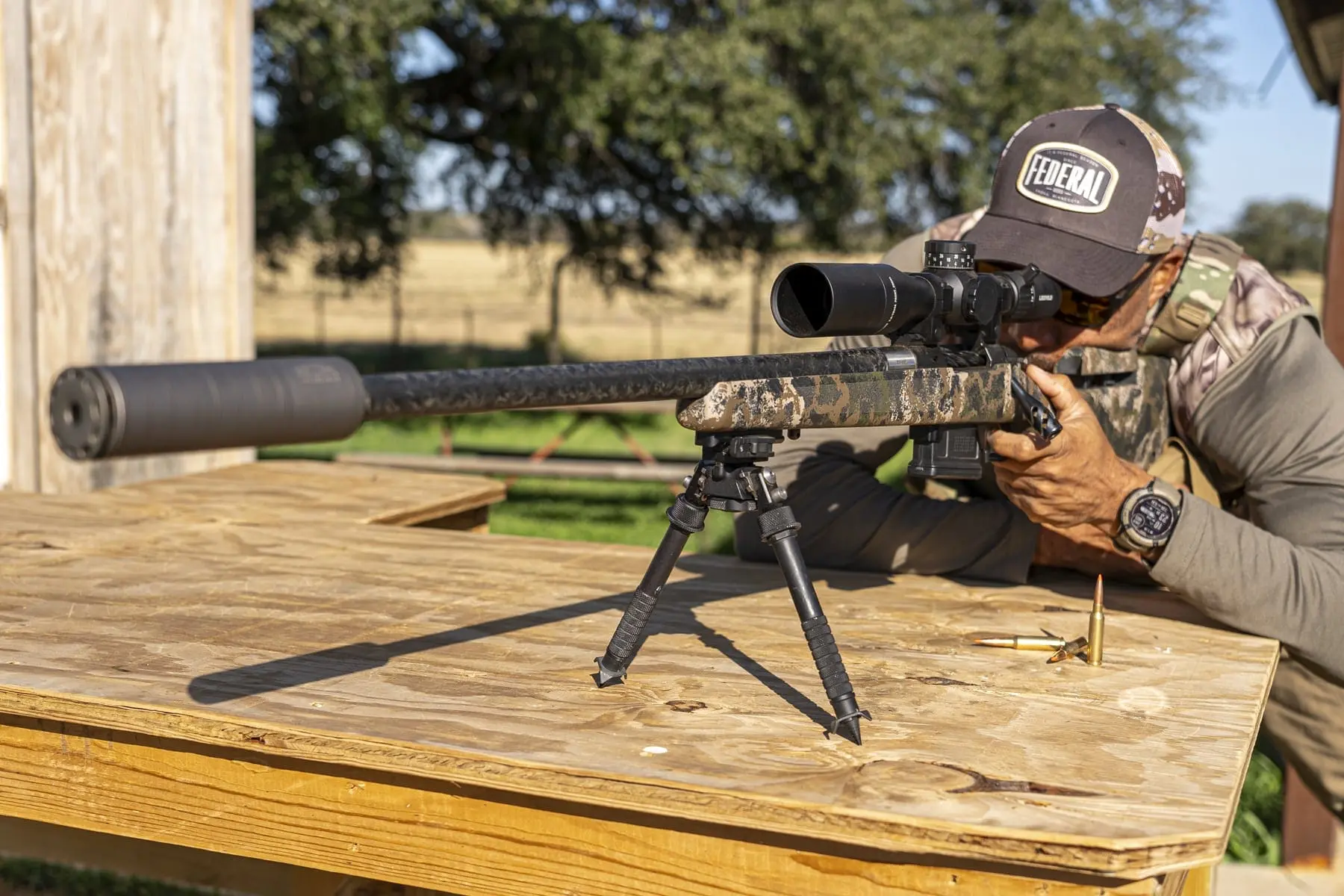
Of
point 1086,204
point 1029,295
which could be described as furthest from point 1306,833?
point 1029,295

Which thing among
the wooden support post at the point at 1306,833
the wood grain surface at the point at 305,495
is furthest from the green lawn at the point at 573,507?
the wood grain surface at the point at 305,495

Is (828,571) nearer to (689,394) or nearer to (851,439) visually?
(851,439)

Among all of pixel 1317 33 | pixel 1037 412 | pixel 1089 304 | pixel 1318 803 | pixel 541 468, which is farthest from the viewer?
pixel 541 468

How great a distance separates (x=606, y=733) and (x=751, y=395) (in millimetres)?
521

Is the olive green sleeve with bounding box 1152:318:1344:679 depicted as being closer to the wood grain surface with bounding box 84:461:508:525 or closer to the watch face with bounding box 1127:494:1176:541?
the watch face with bounding box 1127:494:1176:541

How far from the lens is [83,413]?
134cm

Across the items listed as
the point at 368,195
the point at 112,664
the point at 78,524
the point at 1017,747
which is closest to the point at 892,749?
the point at 1017,747

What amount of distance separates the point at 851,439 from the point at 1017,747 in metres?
1.33

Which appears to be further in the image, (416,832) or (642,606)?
(642,606)

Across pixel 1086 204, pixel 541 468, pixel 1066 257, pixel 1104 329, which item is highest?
pixel 1086 204

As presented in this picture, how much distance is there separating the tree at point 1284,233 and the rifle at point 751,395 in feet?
139

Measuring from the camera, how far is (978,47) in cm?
1546

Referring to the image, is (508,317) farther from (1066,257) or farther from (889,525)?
(1066,257)

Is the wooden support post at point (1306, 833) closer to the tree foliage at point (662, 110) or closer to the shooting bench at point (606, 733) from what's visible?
the shooting bench at point (606, 733)
